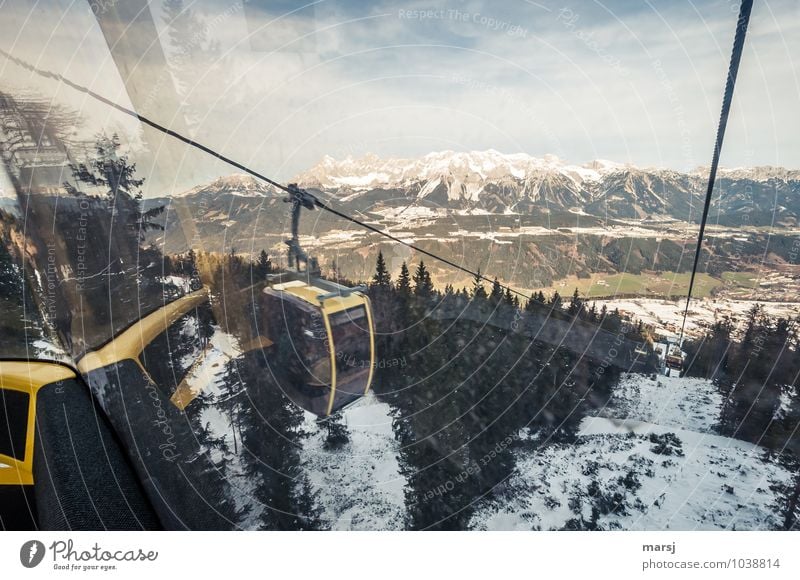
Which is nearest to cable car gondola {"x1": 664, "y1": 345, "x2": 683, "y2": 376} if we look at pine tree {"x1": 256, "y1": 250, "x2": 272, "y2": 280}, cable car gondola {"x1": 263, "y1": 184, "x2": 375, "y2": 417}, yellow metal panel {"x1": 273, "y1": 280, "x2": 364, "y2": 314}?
cable car gondola {"x1": 263, "y1": 184, "x2": 375, "y2": 417}

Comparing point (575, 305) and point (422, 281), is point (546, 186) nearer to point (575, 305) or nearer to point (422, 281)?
point (422, 281)

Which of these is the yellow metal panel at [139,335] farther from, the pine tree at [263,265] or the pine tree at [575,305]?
the pine tree at [575,305]

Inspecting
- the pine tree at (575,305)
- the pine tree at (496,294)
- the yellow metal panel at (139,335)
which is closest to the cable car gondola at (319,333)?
the yellow metal panel at (139,335)

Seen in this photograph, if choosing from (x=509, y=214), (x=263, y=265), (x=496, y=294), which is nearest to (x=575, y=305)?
(x=496, y=294)

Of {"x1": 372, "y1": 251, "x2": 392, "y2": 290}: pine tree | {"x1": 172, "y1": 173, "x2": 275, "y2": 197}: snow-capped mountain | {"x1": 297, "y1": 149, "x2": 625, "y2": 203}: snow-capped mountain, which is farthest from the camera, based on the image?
{"x1": 372, "y1": 251, "x2": 392, "y2": 290}: pine tree

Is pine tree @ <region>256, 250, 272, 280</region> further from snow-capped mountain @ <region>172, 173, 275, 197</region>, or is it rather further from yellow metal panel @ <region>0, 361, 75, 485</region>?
yellow metal panel @ <region>0, 361, 75, 485</region>

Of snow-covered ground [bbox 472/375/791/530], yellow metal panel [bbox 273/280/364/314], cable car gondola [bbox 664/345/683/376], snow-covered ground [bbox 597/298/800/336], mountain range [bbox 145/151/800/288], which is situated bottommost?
snow-covered ground [bbox 472/375/791/530]
